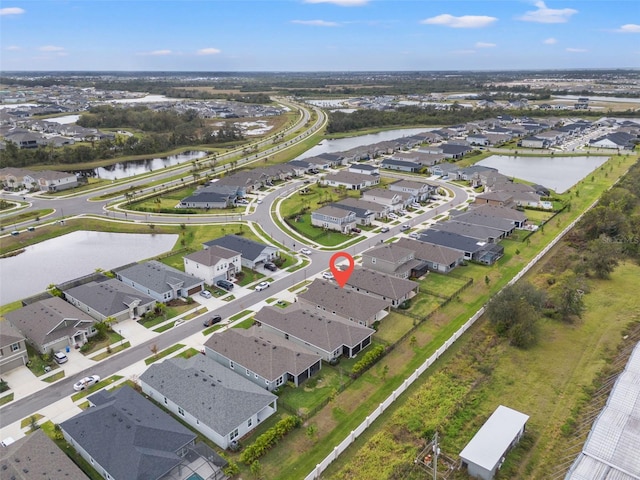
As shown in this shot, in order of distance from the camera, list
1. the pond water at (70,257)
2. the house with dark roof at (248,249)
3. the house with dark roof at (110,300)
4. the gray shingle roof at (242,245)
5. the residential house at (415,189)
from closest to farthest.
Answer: the house with dark roof at (110,300)
the pond water at (70,257)
the house with dark roof at (248,249)
the gray shingle roof at (242,245)
the residential house at (415,189)

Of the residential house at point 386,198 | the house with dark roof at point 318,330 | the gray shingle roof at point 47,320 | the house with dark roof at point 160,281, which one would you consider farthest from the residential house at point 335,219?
the gray shingle roof at point 47,320

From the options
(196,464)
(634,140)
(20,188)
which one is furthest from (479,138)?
(196,464)

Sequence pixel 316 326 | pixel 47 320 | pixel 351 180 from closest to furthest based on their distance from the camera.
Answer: pixel 316 326 < pixel 47 320 < pixel 351 180

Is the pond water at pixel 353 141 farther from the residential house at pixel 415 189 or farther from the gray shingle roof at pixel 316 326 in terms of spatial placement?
the gray shingle roof at pixel 316 326

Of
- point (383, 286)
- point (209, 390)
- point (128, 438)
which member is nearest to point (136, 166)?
point (383, 286)

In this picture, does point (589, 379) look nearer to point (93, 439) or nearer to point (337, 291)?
point (337, 291)

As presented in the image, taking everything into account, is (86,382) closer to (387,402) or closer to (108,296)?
(108,296)

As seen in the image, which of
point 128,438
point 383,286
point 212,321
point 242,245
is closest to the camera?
point 128,438
